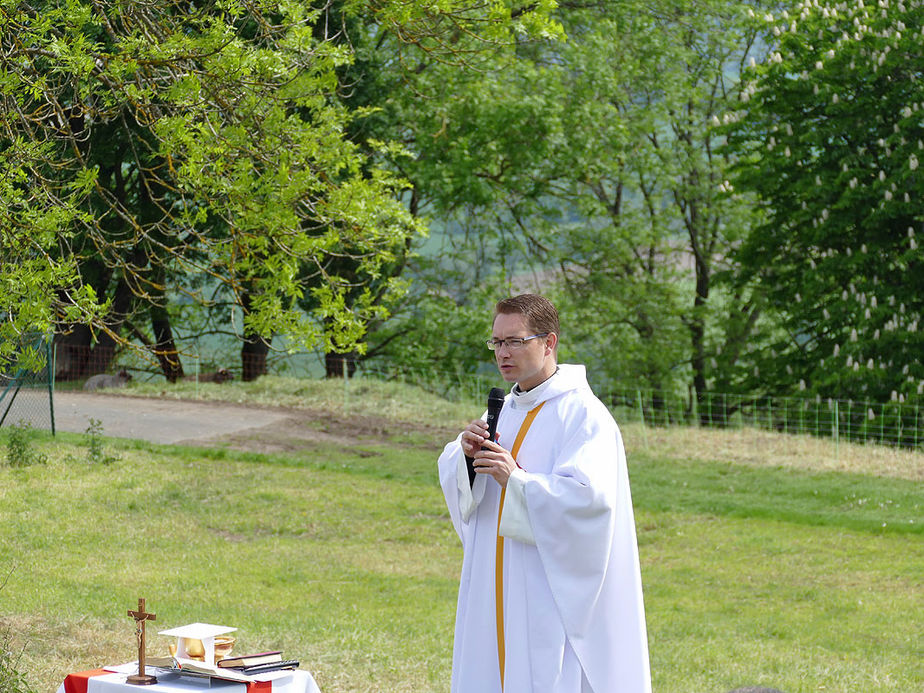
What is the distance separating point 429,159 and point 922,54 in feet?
32.9

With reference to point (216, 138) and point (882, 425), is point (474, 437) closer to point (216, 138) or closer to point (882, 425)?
point (216, 138)

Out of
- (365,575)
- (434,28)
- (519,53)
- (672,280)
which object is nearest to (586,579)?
(434,28)

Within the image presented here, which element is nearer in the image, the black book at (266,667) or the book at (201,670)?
the book at (201,670)

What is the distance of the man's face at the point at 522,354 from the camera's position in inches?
172

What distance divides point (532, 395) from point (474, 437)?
421 mm

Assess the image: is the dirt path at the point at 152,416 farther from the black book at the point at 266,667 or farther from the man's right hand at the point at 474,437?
the man's right hand at the point at 474,437

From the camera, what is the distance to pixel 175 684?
4520 millimetres

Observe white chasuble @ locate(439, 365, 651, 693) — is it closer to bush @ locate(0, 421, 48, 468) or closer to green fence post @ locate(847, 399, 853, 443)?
bush @ locate(0, 421, 48, 468)

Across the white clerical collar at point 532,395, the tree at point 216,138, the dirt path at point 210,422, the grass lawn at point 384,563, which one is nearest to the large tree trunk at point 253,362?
the dirt path at point 210,422

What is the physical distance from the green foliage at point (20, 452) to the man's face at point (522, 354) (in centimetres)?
1080

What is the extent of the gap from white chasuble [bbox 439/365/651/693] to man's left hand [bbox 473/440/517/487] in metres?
0.04

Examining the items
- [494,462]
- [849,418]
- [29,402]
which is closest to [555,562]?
[494,462]

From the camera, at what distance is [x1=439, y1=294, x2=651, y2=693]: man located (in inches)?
170

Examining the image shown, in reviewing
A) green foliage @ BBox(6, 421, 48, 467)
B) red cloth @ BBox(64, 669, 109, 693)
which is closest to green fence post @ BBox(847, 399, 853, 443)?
green foliage @ BBox(6, 421, 48, 467)
